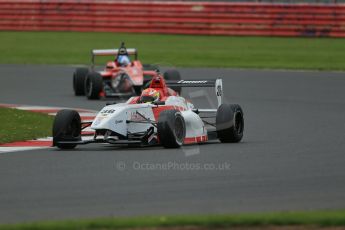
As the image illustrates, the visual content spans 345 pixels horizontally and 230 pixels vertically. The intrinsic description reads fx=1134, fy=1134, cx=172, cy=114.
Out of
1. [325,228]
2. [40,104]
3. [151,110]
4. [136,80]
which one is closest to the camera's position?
[325,228]

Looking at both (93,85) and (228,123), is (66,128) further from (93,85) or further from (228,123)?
(93,85)

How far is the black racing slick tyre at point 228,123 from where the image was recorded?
15.6m

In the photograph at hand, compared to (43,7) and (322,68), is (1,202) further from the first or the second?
(43,7)

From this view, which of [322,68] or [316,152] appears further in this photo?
[322,68]

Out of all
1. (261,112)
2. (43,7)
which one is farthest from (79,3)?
(261,112)

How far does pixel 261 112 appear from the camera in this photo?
68.8 feet

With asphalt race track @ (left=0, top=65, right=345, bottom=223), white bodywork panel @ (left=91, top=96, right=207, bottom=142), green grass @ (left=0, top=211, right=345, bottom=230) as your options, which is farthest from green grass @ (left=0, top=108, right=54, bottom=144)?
green grass @ (left=0, top=211, right=345, bottom=230)

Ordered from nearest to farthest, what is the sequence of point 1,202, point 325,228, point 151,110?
point 325,228, point 1,202, point 151,110

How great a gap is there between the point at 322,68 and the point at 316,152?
17.1m

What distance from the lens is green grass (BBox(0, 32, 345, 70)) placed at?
3388 cm

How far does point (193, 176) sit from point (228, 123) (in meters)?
3.52

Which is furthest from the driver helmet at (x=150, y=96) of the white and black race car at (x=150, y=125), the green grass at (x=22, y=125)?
the green grass at (x=22, y=125)

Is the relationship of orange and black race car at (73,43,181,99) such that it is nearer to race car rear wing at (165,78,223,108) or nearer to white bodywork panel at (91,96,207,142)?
race car rear wing at (165,78,223,108)

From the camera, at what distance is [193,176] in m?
12.1
